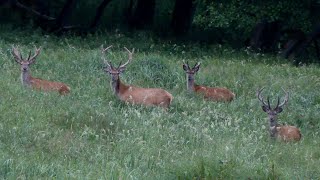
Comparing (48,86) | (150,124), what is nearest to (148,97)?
(48,86)

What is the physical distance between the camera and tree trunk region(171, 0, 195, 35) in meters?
28.3

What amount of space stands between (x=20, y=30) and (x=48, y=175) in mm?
14794

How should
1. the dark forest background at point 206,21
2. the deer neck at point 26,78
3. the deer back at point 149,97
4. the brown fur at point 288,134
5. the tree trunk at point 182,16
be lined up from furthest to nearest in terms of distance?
the tree trunk at point 182,16 → the dark forest background at point 206,21 → the deer neck at point 26,78 → the deer back at point 149,97 → the brown fur at point 288,134

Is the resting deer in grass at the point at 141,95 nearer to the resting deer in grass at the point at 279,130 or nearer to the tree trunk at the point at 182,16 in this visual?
the resting deer in grass at the point at 279,130

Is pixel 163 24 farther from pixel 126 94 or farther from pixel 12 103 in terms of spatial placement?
pixel 12 103

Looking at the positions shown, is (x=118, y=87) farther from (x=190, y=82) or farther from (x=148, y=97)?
(x=190, y=82)

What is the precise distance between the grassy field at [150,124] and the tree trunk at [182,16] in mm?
7635

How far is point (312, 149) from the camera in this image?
13062mm

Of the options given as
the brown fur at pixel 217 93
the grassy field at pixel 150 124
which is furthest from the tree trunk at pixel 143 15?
the brown fur at pixel 217 93

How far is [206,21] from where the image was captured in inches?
933

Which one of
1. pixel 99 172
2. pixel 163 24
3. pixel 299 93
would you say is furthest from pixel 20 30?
pixel 99 172

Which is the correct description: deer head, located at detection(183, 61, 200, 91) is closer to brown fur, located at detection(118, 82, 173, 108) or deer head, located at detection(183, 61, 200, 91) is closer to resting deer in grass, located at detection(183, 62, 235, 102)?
resting deer in grass, located at detection(183, 62, 235, 102)

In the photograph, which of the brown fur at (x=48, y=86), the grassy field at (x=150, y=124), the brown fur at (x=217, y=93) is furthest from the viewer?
the brown fur at (x=217, y=93)

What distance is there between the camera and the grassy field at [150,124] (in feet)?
34.7
